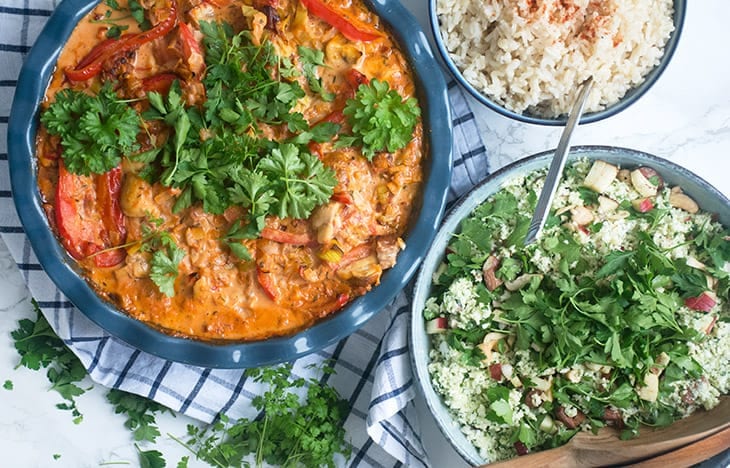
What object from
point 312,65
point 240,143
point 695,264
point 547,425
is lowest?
point 547,425

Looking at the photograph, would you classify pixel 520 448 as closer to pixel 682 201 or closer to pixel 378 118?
pixel 682 201

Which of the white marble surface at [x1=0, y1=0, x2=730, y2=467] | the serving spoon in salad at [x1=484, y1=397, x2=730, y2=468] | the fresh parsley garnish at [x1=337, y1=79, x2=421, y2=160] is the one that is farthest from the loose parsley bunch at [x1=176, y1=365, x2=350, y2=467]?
the fresh parsley garnish at [x1=337, y1=79, x2=421, y2=160]

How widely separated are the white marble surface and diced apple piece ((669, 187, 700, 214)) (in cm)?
38

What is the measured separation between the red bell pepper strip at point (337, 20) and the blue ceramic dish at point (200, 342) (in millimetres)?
142

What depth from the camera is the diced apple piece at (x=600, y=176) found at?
3334 millimetres

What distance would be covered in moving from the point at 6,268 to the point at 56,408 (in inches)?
27.7

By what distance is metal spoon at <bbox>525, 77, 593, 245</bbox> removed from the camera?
3178mm

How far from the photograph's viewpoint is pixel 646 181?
3.37 metres

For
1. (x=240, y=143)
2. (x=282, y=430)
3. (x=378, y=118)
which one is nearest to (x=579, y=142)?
(x=378, y=118)

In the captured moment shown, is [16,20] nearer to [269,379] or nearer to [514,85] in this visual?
[269,379]

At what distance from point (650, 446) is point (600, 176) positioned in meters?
1.10

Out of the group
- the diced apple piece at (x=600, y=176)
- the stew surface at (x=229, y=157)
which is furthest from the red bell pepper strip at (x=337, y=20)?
the diced apple piece at (x=600, y=176)

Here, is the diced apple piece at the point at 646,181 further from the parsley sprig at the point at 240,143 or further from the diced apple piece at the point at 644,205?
the parsley sprig at the point at 240,143

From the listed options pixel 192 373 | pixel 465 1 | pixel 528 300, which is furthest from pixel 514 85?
pixel 192 373
